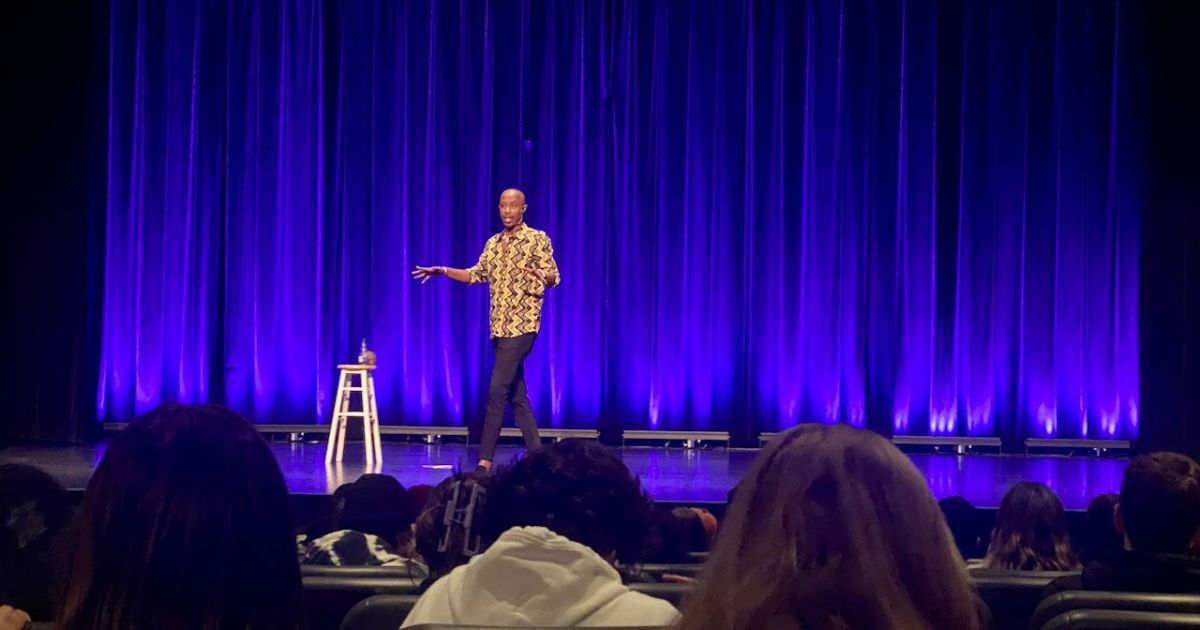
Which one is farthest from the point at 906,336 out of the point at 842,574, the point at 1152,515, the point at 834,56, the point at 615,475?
the point at 842,574

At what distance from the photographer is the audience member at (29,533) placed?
9.02 ft

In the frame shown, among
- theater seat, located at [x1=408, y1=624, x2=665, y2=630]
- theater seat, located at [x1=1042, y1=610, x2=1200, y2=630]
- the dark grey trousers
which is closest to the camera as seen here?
theater seat, located at [x1=408, y1=624, x2=665, y2=630]

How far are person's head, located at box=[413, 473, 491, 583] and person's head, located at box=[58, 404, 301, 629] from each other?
830mm

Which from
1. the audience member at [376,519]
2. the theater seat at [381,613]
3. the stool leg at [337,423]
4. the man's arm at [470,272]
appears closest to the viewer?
the theater seat at [381,613]

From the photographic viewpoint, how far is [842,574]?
1.41 metres

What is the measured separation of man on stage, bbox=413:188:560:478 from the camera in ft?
23.5

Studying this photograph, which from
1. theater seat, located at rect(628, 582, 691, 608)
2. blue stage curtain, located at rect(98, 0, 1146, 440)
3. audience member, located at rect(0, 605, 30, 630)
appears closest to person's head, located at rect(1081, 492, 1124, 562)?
theater seat, located at rect(628, 582, 691, 608)

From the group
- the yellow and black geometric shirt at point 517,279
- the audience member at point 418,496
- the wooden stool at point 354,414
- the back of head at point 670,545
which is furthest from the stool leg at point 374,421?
the back of head at point 670,545

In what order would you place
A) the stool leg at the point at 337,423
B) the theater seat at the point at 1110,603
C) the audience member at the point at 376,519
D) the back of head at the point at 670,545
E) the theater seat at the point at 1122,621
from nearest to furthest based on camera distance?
the theater seat at the point at 1122,621, the theater seat at the point at 1110,603, the audience member at the point at 376,519, the back of head at the point at 670,545, the stool leg at the point at 337,423

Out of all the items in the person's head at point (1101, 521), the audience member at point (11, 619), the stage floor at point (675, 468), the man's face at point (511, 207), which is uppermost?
the man's face at point (511, 207)

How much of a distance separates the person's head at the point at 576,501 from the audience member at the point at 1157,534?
40.2 inches

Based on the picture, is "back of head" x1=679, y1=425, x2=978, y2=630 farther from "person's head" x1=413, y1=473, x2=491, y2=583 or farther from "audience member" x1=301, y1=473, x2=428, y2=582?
"audience member" x1=301, y1=473, x2=428, y2=582

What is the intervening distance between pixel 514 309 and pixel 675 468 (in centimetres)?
176

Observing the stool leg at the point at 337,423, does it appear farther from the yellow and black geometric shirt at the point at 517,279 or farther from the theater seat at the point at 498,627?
the theater seat at the point at 498,627
